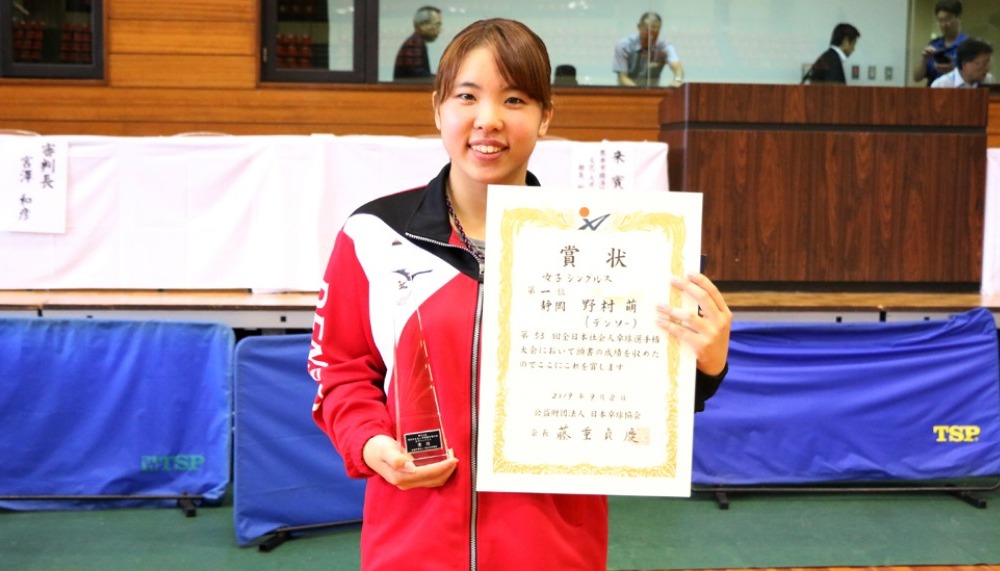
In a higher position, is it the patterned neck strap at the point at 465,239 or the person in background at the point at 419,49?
the person in background at the point at 419,49

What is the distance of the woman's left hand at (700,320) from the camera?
1.31 metres

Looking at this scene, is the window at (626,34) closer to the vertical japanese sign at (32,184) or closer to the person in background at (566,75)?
the person in background at (566,75)

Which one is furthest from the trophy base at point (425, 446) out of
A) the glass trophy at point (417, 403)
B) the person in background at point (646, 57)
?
the person in background at point (646, 57)

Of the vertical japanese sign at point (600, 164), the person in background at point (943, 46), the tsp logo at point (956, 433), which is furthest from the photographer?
the person in background at point (943, 46)

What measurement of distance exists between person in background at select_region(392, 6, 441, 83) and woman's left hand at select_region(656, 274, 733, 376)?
727cm

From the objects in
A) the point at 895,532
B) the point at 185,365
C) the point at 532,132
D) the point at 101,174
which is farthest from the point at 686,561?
the point at 101,174

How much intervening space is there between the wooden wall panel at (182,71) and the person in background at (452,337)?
7203 millimetres

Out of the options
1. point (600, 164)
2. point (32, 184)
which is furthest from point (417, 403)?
point (32, 184)

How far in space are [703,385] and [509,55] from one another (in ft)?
1.58

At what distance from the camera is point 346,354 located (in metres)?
1.42

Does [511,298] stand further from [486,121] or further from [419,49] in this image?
[419,49]

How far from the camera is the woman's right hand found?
1.27 meters

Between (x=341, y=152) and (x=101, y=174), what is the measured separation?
1.14m

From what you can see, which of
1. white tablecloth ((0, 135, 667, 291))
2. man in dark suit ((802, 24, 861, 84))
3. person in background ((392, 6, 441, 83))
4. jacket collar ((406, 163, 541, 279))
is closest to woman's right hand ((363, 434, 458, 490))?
jacket collar ((406, 163, 541, 279))
